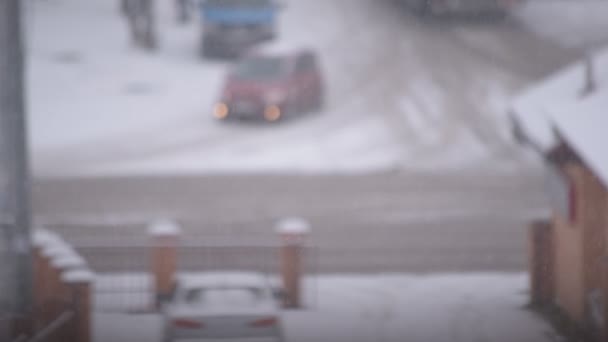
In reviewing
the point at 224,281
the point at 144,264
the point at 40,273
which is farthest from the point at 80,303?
the point at 144,264

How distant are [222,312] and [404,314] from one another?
3.14 metres

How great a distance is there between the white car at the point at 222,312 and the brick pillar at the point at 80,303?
89 centimetres

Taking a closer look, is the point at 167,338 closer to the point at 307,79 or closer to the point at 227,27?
the point at 307,79

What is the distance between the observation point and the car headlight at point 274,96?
24.8 m

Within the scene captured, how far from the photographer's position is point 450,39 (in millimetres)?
32906

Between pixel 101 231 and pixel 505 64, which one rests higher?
pixel 505 64

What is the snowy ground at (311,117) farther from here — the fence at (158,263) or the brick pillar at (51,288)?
the brick pillar at (51,288)

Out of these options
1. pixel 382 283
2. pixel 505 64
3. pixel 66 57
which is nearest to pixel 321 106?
pixel 505 64

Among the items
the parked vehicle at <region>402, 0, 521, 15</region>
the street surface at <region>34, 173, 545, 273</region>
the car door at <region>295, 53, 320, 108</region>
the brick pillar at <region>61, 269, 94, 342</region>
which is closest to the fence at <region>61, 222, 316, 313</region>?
the street surface at <region>34, 173, 545, 273</region>

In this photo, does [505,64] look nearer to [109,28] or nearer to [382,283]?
[109,28]

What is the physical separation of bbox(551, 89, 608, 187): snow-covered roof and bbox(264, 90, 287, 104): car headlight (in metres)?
13.3

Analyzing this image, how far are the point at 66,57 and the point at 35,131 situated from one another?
277 inches

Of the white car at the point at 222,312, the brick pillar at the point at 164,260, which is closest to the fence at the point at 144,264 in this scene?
the brick pillar at the point at 164,260

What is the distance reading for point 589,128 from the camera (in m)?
10.7
